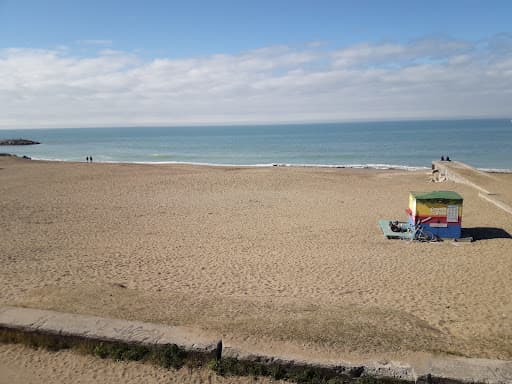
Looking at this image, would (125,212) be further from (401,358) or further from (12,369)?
(401,358)

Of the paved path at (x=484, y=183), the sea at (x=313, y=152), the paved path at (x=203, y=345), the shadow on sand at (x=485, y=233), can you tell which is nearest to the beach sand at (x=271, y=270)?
the shadow on sand at (x=485, y=233)

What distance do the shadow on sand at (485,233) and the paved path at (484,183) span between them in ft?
8.76

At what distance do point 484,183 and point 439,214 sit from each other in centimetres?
1113

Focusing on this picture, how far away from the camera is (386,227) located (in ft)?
39.4

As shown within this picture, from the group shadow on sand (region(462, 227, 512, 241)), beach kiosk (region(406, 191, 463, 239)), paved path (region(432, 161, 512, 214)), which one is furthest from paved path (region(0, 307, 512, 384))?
paved path (region(432, 161, 512, 214))

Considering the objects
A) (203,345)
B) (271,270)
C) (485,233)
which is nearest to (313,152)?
(485,233)

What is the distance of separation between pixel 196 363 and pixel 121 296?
2497 millimetres

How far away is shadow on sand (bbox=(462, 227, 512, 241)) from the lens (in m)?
11.3

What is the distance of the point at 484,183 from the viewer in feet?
66.7

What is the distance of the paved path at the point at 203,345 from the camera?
435 centimetres

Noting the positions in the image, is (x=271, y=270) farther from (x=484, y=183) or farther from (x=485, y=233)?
(x=484, y=183)

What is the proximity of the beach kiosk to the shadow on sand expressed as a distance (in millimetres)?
669

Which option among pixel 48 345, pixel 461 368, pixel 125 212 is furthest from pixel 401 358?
pixel 125 212

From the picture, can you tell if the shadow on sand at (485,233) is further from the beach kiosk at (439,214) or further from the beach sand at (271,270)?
the beach kiosk at (439,214)
